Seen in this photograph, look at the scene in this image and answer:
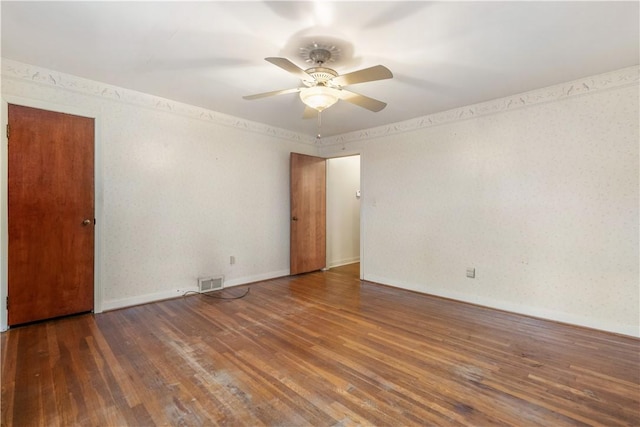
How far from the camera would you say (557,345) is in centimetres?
254

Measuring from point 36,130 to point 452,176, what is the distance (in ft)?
15.0

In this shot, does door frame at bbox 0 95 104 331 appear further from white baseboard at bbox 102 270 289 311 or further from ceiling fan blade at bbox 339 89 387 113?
ceiling fan blade at bbox 339 89 387 113

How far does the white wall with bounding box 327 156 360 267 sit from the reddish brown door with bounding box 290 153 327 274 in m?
0.24

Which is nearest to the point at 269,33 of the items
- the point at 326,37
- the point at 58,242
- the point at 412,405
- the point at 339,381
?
the point at 326,37

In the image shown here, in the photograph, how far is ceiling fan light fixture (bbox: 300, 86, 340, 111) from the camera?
237 centimetres

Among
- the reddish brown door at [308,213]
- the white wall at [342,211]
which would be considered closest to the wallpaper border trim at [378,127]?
the reddish brown door at [308,213]

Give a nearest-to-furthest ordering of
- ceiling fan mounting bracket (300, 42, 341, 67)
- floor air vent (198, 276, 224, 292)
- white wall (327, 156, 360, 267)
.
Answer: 1. ceiling fan mounting bracket (300, 42, 341, 67)
2. floor air vent (198, 276, 224, 292)
3. white wall (327, 156, 360, 267)

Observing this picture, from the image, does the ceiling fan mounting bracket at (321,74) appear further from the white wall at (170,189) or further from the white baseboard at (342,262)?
the white baseboard at (342,262)

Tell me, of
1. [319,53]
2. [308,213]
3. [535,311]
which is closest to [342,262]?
[308,213]

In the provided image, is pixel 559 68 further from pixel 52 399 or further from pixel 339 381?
pixel 52 399

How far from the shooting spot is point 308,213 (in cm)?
519

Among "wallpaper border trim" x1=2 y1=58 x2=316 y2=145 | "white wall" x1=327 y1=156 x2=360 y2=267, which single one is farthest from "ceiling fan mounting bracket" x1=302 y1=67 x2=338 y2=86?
"white wall" x1=327 y1=156 x2=360 y2=267

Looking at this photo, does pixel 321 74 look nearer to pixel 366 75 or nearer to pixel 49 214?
pixel 366 75

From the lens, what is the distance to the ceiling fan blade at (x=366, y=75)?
6.61 feet
